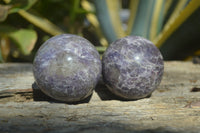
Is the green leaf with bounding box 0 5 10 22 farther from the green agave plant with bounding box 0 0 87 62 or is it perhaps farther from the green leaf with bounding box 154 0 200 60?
the green leaf with bounding box 154 0 200 60

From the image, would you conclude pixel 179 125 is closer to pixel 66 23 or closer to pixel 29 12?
pixel 29 12

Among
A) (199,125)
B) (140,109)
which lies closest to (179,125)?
(199,125)

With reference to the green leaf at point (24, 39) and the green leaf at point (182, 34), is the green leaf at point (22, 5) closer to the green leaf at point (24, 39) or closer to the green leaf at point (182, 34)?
the green leaf at point (24, 39)

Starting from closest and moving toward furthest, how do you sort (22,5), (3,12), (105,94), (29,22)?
(105,94)
(3,12)
(22,5)
(29,22)

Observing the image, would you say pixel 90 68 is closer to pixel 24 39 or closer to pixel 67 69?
pixel 67 69

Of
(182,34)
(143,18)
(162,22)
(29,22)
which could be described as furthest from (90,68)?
(29,22)
